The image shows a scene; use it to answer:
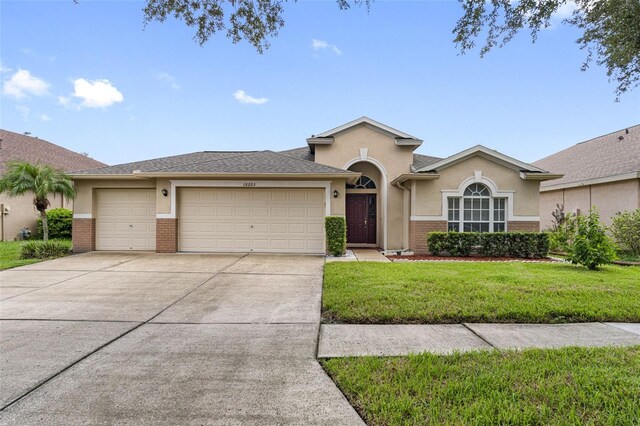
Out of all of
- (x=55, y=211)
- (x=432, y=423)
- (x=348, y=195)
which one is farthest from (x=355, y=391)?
(x=55, y=211)

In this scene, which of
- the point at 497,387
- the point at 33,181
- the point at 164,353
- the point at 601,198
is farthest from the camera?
the point at 601,198

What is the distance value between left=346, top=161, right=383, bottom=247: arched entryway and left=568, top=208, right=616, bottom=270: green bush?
722cm

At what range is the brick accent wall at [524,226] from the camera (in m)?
12.2

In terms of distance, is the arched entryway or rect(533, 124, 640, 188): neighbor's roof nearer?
rect(533, 124, 640, 188): neighbor's roof

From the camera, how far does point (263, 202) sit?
12.0m

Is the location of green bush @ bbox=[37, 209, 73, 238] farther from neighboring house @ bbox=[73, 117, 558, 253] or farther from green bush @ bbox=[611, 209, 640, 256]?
green bush @ bbox=[611, 209, 640, 256]

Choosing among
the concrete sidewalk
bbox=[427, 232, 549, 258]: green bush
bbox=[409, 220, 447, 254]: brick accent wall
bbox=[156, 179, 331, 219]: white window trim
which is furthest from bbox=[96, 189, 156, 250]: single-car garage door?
bbox=[427, 232, 549, 258]: green bush

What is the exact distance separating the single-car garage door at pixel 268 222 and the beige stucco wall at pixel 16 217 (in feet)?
35.5

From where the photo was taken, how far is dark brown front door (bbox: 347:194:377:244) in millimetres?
14781

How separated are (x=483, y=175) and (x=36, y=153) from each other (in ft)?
80.3

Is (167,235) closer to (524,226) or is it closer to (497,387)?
(497,387)

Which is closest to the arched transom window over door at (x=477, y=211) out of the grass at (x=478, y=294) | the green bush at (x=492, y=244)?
the green bush at (x=492, y=244)

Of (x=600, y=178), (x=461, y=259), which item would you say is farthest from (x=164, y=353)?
(x=600, y=178)

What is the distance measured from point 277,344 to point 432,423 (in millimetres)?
2052
